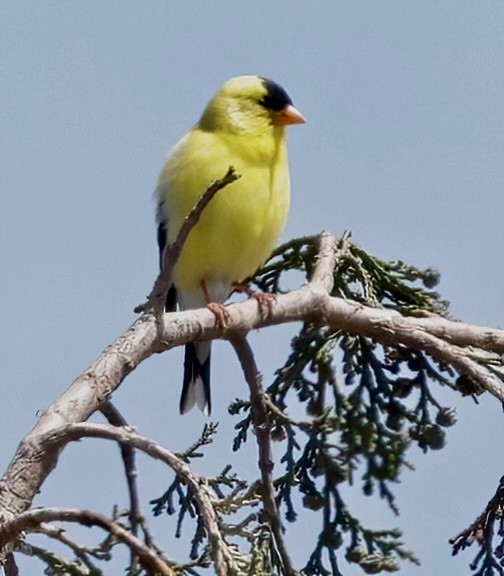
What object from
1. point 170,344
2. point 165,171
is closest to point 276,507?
point 170,344

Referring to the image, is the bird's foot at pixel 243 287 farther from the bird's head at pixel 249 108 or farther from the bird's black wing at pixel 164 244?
the bird's head at pixel 249 108

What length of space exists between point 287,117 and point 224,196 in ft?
2.41

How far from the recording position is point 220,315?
13.0 feet

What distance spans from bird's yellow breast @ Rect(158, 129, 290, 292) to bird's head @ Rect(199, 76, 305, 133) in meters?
0.10

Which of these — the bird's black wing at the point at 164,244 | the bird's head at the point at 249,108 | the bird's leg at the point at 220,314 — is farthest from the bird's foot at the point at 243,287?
the bird's leg at the point at 220,314

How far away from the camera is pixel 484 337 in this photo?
430 centimetres

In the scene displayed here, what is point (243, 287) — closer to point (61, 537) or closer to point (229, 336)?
point (229, 336)

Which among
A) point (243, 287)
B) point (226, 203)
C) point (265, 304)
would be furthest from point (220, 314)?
point (243, 287)

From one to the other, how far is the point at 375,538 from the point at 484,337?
0.87 meters

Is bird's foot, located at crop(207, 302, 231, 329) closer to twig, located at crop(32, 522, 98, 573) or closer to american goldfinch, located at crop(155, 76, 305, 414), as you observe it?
american goldfinch, located at crop(155, 76, 305, 414)

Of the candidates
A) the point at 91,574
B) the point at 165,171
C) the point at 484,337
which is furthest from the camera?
the point at 165,171

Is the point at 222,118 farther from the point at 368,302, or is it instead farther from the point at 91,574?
the point at 91,574

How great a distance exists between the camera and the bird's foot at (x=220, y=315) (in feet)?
12.8

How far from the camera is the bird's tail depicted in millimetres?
5246
